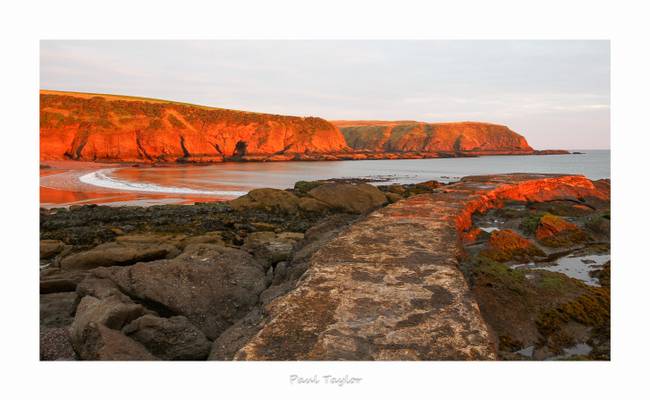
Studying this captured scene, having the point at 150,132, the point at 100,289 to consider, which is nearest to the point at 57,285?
the point at 100,289

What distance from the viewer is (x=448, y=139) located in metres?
134

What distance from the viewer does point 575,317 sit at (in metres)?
4.71

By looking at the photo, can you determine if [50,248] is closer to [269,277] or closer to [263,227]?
[263,227]

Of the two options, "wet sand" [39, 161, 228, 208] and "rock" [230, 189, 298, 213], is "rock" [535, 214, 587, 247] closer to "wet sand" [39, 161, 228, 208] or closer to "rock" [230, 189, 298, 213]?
"rock" [230, 189, 298, 213]

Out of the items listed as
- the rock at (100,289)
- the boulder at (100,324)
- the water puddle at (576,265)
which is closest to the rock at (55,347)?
the boulder at (100,324)

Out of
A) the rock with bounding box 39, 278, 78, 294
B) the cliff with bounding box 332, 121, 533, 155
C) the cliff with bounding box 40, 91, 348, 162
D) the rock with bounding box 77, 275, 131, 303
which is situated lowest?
the rock with bounding box 39, 278, 78, 294

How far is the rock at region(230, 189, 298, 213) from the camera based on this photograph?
14.5m

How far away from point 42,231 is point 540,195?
52.4ft

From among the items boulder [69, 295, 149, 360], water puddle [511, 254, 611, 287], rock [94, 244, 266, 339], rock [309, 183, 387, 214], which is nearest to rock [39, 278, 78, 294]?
rock [94, 244, 266, 339]

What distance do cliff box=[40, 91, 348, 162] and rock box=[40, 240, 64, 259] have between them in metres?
45.6

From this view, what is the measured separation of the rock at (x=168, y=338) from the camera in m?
3.81

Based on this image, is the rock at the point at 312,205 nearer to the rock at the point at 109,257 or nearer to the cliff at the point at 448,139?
the rock at the point at 109,257

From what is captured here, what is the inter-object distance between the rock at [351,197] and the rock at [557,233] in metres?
5.94

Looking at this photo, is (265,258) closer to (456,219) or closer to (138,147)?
(456,219)
